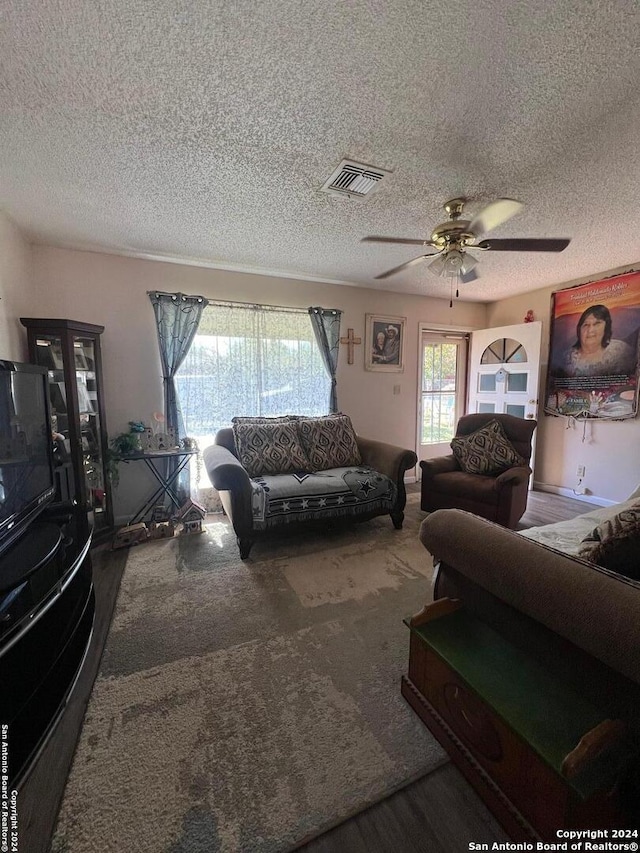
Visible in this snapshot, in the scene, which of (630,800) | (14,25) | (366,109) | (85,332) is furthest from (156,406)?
(630,800)

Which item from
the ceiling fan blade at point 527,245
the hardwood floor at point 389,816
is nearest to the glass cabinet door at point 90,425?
the hardwood floor at point 389,816

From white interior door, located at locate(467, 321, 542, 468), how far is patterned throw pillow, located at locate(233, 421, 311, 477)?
2789 millimetres

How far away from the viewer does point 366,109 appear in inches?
55.8

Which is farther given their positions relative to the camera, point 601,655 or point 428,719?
point 428,719

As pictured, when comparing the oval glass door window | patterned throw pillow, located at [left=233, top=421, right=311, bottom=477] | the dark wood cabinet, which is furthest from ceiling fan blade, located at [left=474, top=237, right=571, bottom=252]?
the dark wood cabinet

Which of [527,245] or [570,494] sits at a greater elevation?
[527,245]

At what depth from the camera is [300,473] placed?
2932 mm

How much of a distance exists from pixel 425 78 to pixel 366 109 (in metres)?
0.25

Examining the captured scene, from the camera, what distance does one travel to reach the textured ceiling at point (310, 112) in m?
1.08

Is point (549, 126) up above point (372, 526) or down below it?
above

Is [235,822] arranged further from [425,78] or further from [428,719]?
[425,78]

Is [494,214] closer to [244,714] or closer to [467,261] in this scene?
[467,261]

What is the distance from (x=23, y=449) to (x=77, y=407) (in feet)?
3.52

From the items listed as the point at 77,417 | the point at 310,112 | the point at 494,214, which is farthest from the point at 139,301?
the point at 494,214
